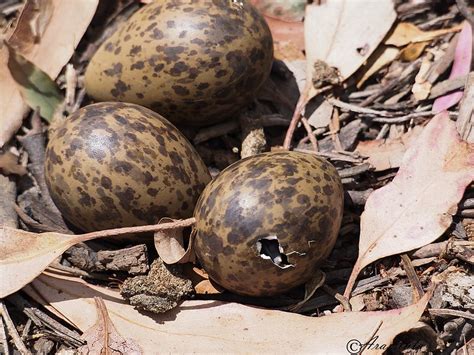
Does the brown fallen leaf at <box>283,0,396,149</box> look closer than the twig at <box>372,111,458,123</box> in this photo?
No

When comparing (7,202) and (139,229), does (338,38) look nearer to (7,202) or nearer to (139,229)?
(139,229)

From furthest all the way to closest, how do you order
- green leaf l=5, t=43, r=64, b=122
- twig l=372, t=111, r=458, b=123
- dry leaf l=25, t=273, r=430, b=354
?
1. green leaf l=5, t=43, r=64, b=122
2. twig l=372, t=111, r=458, b=123
3. dry leaf l=25, t=273, r=430, b=354

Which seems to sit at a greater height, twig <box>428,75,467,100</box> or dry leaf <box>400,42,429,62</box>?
dry leaf <box>400,42,429,62</box>

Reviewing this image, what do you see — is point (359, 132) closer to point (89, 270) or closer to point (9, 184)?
point (89, 270)

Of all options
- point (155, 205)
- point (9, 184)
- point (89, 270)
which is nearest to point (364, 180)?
point (155, 205)

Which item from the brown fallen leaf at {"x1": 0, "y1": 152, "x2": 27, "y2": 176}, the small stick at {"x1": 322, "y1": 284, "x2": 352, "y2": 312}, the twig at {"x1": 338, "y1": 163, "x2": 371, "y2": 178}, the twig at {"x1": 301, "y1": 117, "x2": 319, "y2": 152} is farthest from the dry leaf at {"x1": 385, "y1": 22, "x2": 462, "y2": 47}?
the brown fallen leaf at {"x1": 0, "y1": 152, "x2": 27, "y2": 176}

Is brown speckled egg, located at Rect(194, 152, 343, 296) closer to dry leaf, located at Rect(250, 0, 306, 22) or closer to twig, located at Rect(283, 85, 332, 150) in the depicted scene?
twig, located at Rect(283, 85, 332, 150)

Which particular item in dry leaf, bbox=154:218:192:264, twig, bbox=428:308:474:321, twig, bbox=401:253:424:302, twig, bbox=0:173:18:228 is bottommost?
twig, bbox=428:308:474:321
